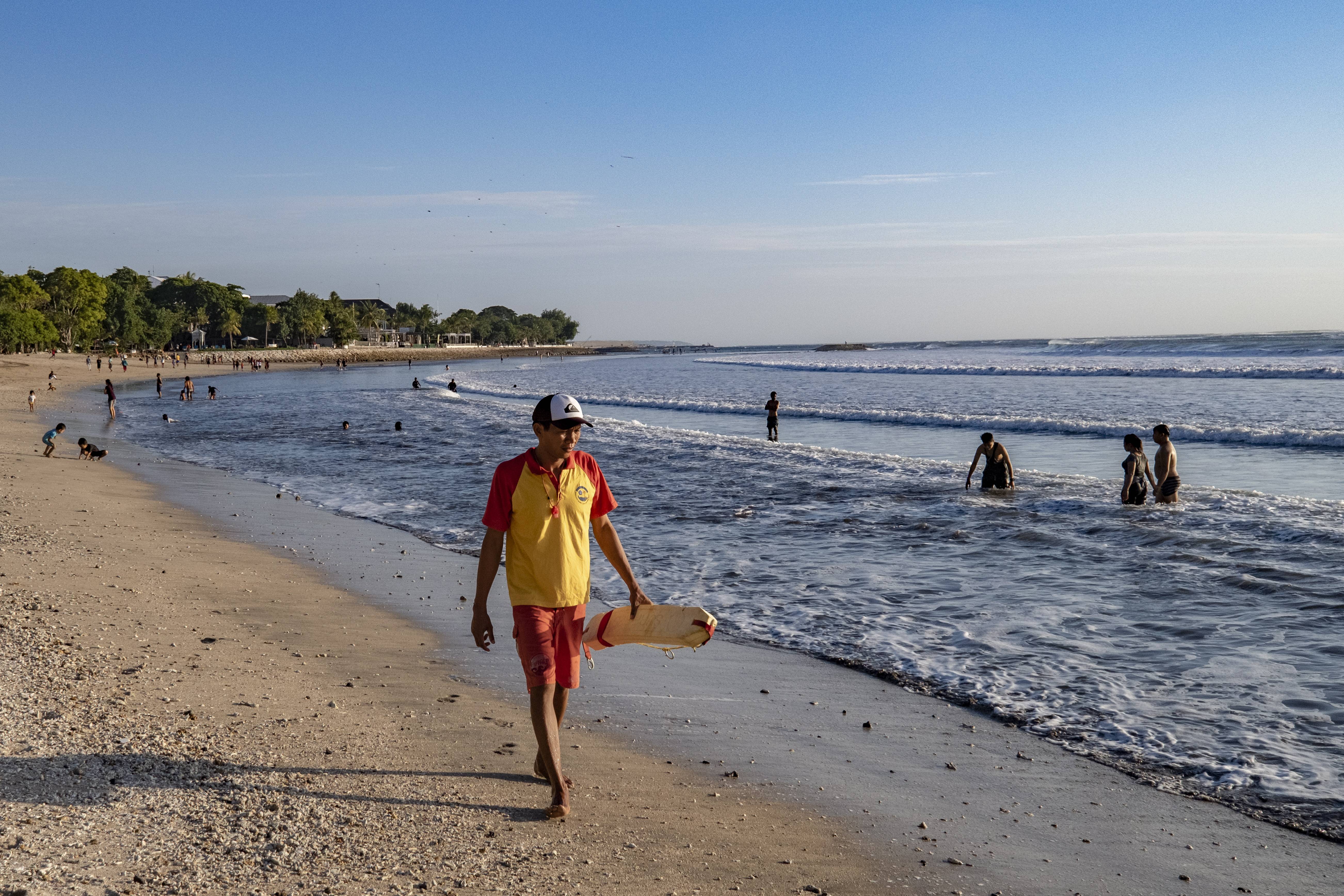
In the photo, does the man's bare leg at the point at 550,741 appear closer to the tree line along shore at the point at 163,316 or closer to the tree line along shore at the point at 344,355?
the tree line along shore at the point at 163,316

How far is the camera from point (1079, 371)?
6034 centimetres

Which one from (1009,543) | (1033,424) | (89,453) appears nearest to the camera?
(1009,543)

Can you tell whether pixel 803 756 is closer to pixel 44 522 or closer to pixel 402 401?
pixel 44 522

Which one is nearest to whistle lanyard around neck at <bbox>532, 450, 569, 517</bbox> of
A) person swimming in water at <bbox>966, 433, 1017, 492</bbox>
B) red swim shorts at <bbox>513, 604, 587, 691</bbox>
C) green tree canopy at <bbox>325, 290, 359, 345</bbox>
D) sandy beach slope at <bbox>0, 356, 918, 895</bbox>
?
red swim shorts at <bbox>513, 604, 587, 691</bbox>

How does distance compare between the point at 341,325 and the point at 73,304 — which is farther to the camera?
the point at 341,325

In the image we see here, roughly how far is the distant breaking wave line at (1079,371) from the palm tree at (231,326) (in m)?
89.8

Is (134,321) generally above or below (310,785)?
above

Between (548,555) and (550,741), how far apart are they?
34.9 inches

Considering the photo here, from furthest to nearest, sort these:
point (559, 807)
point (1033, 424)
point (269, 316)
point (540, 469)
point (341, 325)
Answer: point (341, 325)
point (269, 316)
point (1033, 424)
point (559, 807)
point (540, 469)

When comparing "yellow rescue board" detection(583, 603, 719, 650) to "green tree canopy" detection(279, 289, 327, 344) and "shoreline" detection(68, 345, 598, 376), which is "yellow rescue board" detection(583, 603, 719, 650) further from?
"green tree canopy" detection(279, 289, 327, 344)

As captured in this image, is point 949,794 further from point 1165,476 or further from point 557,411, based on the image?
point 1165,476

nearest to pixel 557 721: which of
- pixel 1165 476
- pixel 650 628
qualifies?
pixel 650 628

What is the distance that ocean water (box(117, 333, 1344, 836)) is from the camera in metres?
5.81

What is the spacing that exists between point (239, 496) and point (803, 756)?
43.4 ft
